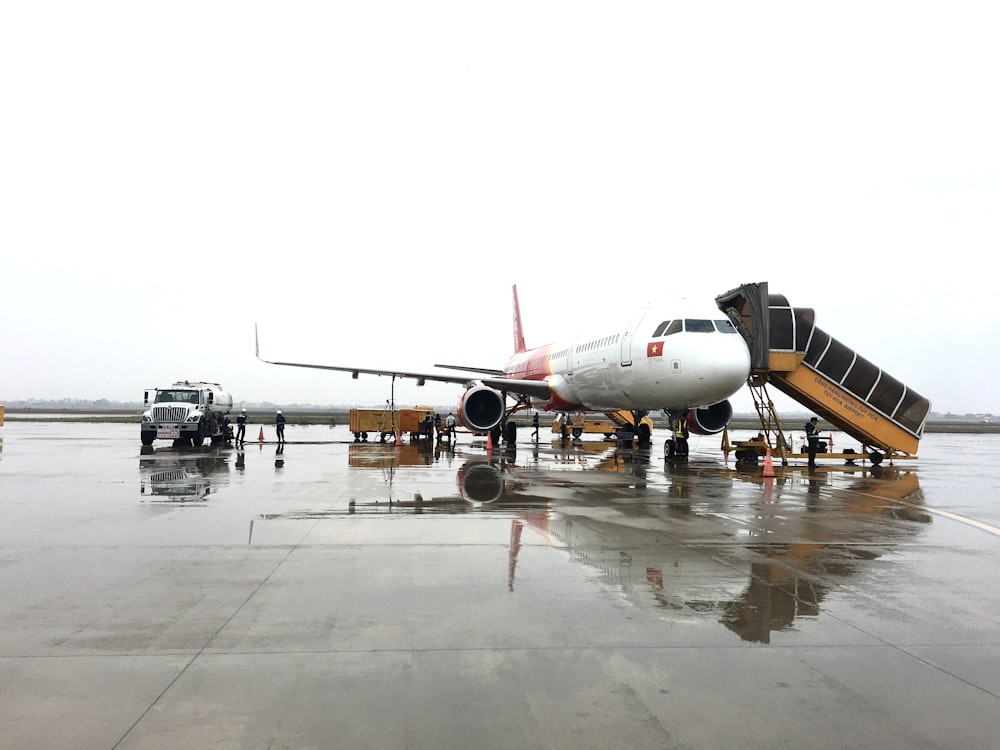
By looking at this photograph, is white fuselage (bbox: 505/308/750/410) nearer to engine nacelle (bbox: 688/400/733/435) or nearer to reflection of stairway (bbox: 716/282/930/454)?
reflection of stairway (bbox: 716/282/930/454)

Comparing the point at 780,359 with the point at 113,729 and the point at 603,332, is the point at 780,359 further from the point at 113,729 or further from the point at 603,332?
the point at 113,729

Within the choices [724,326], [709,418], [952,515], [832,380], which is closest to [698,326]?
[724,326]

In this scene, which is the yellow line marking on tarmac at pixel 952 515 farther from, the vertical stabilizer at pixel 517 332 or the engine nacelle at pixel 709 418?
the vertical stabilizer at pixel 517 332

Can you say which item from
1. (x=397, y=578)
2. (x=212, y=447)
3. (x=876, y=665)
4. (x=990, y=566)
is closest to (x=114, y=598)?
(x=397, y=578)

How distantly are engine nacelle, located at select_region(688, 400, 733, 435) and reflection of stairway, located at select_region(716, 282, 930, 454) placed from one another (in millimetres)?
3378

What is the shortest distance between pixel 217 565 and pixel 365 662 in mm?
3158

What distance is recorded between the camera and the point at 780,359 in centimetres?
1997

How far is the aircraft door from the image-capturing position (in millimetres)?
20094

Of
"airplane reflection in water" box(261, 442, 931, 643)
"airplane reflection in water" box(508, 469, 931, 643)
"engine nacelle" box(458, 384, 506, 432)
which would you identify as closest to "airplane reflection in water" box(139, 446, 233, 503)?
"airplane reflection in water" box(261, 442, 931, 643)

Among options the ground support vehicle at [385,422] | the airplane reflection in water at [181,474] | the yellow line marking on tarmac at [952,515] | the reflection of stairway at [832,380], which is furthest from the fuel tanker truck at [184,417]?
the yellow line marking on tarmac at [952,515]

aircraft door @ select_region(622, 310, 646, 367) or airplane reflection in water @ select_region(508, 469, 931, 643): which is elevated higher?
aircraft door @ select_region(622, 310, 646, 367)

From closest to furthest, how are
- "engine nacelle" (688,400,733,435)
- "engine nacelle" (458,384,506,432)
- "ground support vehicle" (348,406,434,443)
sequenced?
"engine nacelle" (688,400,733,435) < "engine nacelle" (458,384,506,432) < "ground support vehicle" (348,406,434,443)

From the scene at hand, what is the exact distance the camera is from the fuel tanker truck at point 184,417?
2503 centimetres

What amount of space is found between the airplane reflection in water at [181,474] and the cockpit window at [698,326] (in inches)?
438
